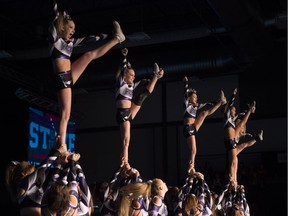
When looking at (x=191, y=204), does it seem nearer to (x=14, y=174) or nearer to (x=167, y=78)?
(x=14, y=174)

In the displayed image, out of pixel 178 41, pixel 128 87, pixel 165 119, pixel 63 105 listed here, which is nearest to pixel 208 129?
pixel 165 119

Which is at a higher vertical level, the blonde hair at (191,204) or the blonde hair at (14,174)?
the blonde hair at (14,174)

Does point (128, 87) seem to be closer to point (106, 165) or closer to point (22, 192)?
point (22, 192)

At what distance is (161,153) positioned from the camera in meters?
10.6

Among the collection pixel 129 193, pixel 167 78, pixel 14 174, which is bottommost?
pixel 129 193

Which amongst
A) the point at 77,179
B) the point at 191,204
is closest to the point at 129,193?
the point at 77,179

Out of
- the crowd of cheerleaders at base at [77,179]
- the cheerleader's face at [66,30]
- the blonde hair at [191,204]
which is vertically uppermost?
the cheerleader's face at [66,30]

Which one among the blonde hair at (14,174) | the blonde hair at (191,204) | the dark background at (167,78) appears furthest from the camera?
the dark background at (167,78)

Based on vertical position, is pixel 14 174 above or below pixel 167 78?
below

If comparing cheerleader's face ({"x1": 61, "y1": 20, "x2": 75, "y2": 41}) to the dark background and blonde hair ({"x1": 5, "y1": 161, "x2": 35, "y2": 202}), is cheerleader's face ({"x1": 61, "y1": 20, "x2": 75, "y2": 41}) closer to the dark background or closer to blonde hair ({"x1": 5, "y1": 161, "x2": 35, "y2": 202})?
blonde hair ({"x1": 5, "y1": 161, "x2": 35, "y2": 202})

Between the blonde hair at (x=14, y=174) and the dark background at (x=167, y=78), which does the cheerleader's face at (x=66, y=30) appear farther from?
the dark background at (x=167, y=78)

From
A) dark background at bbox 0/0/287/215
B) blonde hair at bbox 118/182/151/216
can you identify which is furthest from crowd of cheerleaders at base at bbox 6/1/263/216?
dark background at bbox 0/0/287/215

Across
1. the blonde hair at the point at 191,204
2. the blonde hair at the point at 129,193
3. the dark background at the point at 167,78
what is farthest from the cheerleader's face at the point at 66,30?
the dark background at the point at 167,78

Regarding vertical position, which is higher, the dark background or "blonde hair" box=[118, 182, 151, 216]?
the dark background
